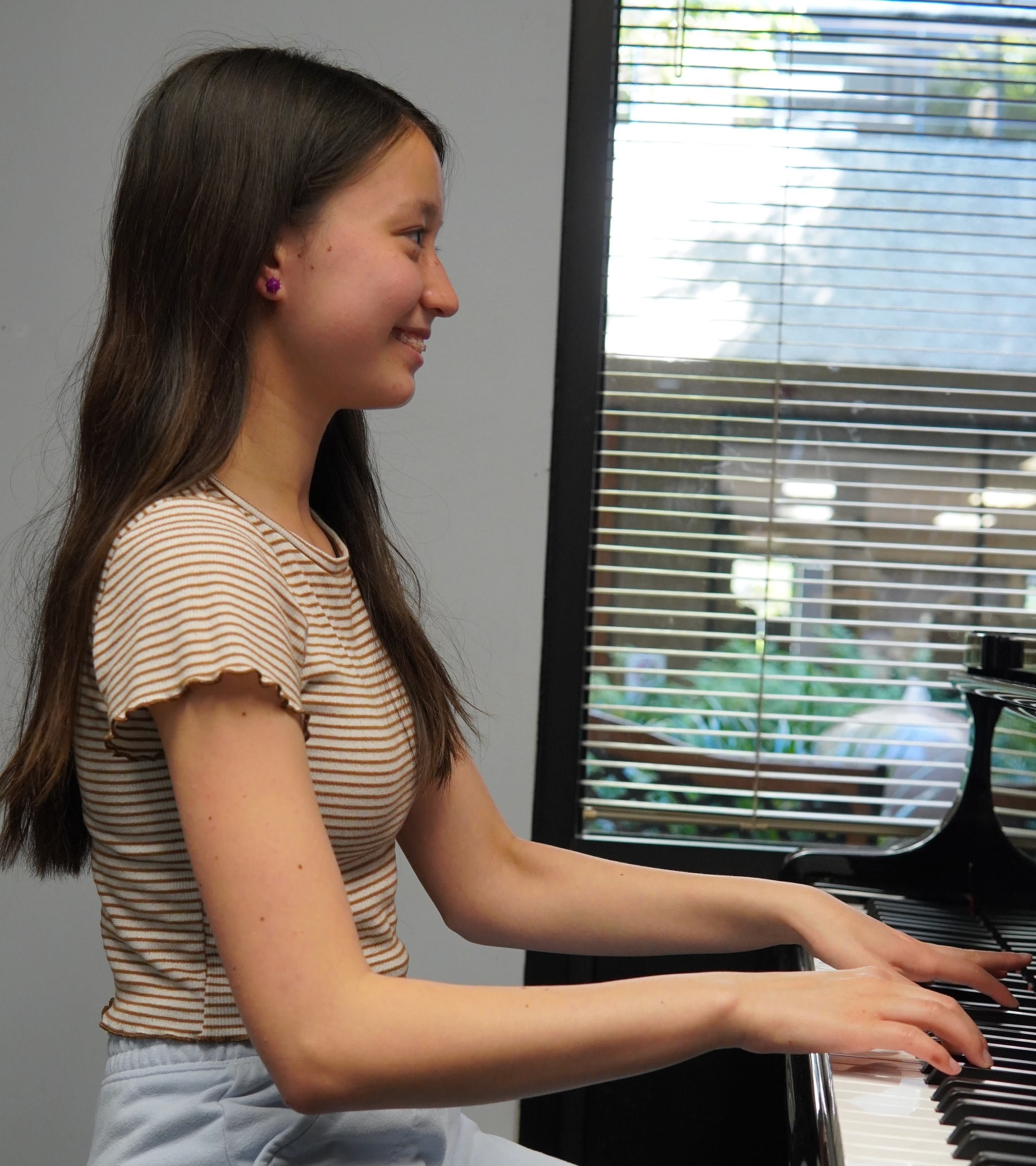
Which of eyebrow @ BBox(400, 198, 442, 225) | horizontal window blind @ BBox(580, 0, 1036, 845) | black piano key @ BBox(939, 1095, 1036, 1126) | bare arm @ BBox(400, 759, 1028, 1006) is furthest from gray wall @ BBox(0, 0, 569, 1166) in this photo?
black piano key @ BBox(939, 1095, 1036, 1126)

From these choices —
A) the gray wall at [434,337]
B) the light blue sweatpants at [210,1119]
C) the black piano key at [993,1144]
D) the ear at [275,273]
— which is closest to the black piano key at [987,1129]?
the black piano key at [993,1144]

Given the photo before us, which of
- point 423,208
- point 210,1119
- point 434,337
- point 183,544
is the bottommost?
point 210,1119

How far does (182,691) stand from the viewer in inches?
30.4

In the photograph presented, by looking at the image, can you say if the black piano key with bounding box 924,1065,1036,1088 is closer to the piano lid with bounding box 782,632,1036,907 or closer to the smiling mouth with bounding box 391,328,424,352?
the piano lid with bounding box 782,632,1036,907

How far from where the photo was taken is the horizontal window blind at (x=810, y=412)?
2.13 meters

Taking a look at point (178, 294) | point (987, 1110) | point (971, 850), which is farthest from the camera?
point (971, 850)

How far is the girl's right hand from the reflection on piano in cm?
8

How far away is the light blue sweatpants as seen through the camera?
0.87 meters

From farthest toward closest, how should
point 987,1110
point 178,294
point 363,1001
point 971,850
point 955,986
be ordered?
point 971,850, point 955,986, point 178,294, point 987,1110, point 363,1001

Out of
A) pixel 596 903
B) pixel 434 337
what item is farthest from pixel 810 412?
pixel 596 903

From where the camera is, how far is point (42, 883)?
209cm

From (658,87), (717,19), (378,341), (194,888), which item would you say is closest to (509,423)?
(658,87)

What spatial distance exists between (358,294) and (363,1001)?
0.55 m

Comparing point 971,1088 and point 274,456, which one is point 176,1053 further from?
point 971,1088
